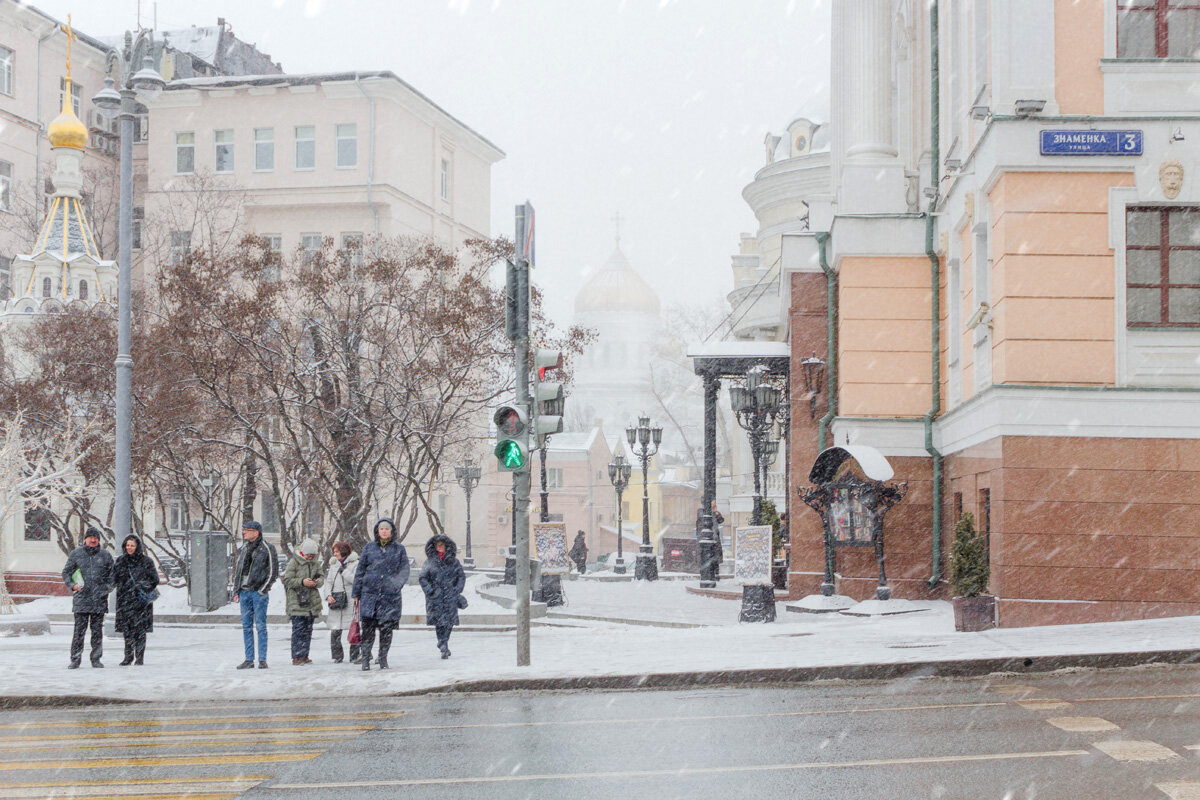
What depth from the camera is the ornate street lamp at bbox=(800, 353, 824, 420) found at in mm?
23953

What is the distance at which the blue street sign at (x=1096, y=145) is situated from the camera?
16516 millimetres

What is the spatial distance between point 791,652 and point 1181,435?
18.0ft

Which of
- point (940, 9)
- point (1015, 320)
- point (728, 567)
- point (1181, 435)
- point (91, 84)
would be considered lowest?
point (728, 567)

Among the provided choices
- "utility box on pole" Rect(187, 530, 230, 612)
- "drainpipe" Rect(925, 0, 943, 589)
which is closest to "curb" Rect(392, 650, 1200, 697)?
"drainpipe" Rect(925, 0, 943, 589)

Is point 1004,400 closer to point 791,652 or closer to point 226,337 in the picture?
point 791,652

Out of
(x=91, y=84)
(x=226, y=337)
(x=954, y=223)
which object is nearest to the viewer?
(x=954, y=223)

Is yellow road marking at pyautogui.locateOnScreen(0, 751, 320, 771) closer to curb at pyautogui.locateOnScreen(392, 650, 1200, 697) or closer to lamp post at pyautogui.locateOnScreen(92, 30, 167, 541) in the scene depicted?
curb at pyautogui.locateOnScreen(392, 650, 1200, 697)

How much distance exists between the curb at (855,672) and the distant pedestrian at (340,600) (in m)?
3.30

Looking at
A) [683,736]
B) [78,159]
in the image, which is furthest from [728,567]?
[683,736]

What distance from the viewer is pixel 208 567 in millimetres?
23484

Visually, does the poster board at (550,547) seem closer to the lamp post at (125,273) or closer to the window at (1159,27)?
the lamp post at (125,273)

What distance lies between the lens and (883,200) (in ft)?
77.4

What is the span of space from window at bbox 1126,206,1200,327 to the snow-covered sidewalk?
367 centimetres

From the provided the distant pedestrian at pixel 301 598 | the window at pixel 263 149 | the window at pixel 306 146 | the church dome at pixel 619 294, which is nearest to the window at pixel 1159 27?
the distant pedestrian at pixel 301 598
